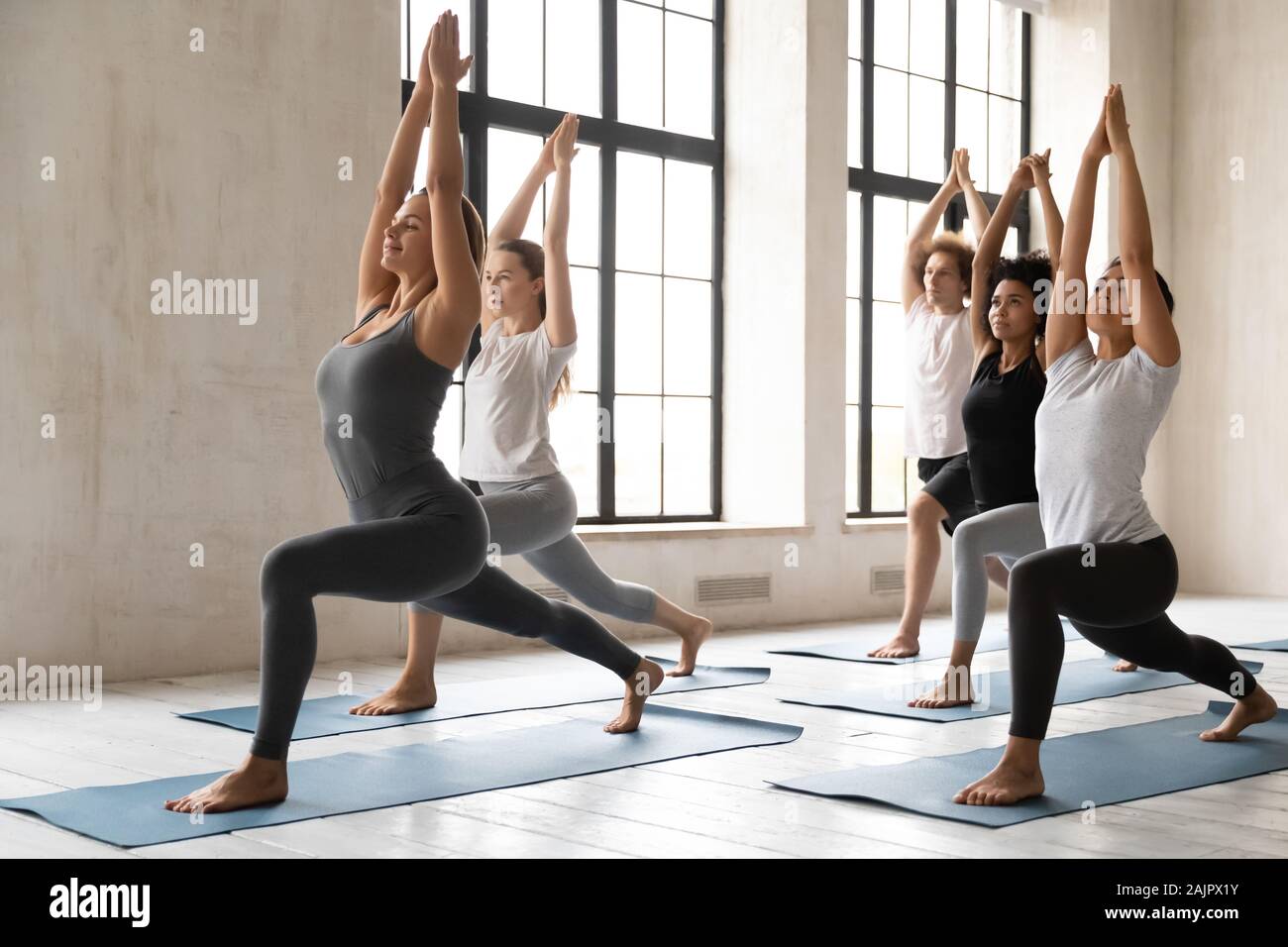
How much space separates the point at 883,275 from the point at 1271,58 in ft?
8.58

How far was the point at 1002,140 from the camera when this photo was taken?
8.03 m

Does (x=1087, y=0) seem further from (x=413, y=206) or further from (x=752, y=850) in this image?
(x=752, y=850)

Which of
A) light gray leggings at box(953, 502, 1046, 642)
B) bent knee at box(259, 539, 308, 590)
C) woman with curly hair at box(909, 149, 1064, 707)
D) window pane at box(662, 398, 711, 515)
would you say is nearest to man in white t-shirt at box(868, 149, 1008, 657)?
woman with curly hair at box(909, 149, 1064, 707)

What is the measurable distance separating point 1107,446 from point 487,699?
1886mm

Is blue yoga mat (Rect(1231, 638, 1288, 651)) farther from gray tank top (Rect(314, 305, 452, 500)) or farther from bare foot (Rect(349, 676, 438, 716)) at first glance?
gray tank top (Rect(314, 305, 452, 500))

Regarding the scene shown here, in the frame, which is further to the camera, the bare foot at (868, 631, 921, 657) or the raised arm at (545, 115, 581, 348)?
the bare foot at (868, 631, 921, 657)

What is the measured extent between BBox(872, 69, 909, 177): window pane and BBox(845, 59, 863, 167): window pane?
91 millimetres

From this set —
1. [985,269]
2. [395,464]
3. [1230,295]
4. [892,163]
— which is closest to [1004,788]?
[395,464]

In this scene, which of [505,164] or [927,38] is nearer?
[505,164]

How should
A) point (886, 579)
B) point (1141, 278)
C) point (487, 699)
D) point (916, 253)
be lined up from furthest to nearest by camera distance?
point (886, 579) → point (916, 253) → point (487, 699) → point (1141, 278)

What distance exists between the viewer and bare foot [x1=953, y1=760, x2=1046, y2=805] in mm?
2686

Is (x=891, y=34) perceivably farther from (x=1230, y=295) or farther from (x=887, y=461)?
(x=1230, y=295)

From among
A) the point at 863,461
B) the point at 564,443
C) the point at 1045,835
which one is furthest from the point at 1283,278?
the point at 1045,835

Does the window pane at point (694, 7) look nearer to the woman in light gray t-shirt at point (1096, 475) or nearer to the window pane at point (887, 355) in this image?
the window pane at point (887, 355)
